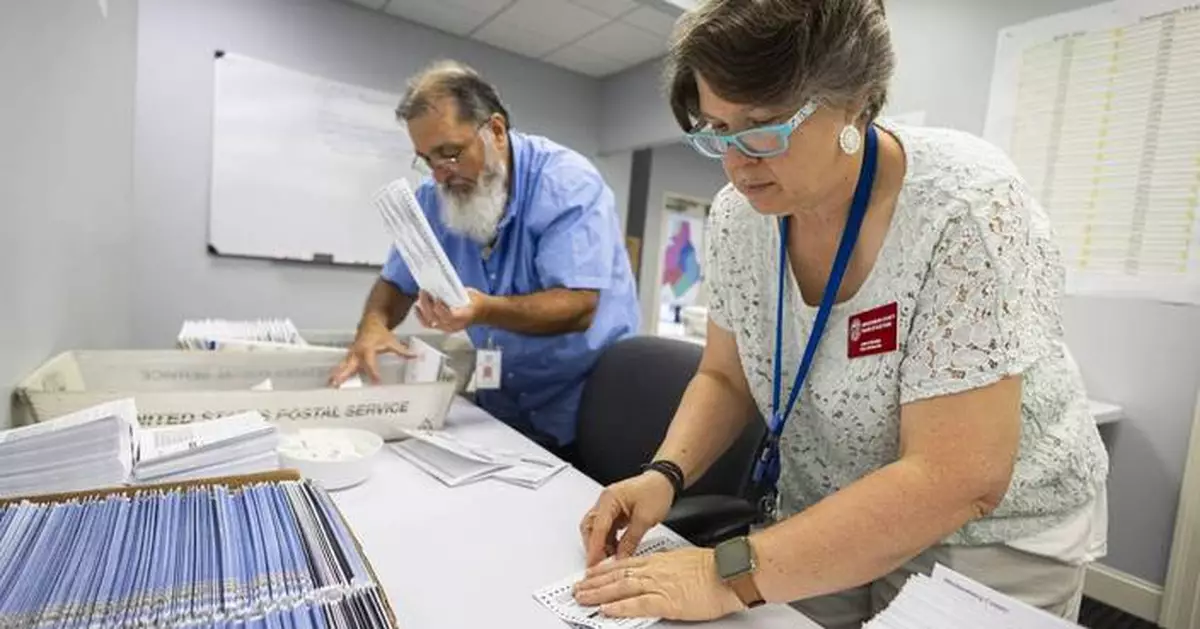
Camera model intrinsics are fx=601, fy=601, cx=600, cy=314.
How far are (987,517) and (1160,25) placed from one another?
214cm

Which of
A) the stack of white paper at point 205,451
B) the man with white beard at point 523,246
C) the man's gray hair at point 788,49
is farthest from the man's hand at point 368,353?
the man's gray hair at point 788,49

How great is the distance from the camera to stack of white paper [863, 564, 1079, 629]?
1.78ft

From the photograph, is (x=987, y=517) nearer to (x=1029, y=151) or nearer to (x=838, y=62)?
(x=838, y=62)

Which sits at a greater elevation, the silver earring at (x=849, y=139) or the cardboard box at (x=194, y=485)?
the silver earring at (x=849, y=139)

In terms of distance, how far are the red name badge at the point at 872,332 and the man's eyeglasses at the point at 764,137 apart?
0.76 ft

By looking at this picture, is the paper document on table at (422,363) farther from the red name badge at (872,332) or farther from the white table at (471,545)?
the red name badge at (872,332)

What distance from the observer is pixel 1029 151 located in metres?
2.27

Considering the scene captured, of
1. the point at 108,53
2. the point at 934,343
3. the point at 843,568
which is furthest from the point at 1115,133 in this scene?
the point at 108,53

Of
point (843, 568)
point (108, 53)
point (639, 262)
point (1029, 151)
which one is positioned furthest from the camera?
point (639, 262)

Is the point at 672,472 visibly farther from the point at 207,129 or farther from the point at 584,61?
the point at 584,61

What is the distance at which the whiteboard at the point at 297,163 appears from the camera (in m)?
3.05

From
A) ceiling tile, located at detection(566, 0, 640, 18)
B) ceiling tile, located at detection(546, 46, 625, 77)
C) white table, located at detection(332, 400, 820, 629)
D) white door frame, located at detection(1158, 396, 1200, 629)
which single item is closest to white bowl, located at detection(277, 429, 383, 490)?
white table, located at detection(332, 400, 820, 629)

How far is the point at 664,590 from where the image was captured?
622 millimetres

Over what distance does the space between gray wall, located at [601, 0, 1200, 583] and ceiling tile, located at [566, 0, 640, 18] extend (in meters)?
1.21
